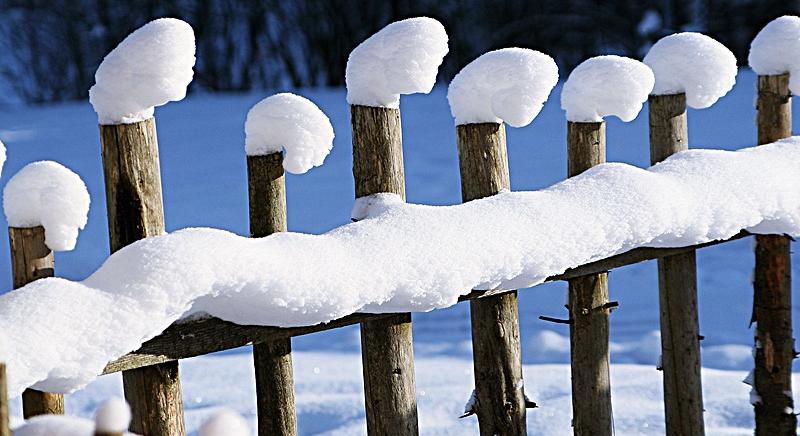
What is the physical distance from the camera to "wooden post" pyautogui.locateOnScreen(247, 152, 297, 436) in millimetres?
2070

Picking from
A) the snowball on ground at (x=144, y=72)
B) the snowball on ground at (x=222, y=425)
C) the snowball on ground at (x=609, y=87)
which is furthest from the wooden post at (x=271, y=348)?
the snowball on ground at (x=222, y=425)

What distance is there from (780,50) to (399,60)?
1269 millimetres

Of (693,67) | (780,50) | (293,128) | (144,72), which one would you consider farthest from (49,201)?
(780,50)

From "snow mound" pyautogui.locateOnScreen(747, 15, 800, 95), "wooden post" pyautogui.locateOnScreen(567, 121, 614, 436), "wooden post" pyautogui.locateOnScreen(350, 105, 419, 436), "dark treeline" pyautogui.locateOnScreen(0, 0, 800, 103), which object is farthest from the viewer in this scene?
"dark treeline" pyautogui.locateOnScreen(0, 0, 800, 103)

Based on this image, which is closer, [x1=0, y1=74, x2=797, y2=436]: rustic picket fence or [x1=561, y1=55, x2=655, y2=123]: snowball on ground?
[x1=0, y1=74, x2=797, y2=436]: rustic picket fence

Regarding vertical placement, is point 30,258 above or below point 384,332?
above

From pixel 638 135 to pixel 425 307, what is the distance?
563cm

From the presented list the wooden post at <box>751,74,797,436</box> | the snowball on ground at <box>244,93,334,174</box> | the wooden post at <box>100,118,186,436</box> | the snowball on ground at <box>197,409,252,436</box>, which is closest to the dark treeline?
the wooden post at <box>751,74,797,436</box>

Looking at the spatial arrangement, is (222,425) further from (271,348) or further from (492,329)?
(492,329)

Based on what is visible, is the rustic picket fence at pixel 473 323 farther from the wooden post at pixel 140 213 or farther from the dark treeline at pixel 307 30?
the dark treeline at pixel 307 30

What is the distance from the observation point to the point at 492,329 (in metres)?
2.31

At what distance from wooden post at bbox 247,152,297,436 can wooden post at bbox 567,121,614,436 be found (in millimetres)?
762

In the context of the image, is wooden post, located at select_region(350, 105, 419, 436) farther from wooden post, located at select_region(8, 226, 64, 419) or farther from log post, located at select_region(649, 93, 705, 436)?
log post, located at select_region(649, 93, 705, 436)

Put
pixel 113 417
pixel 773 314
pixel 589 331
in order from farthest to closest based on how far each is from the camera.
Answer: pixel 773 314 < pixel 589 331 < pixel 113 417
